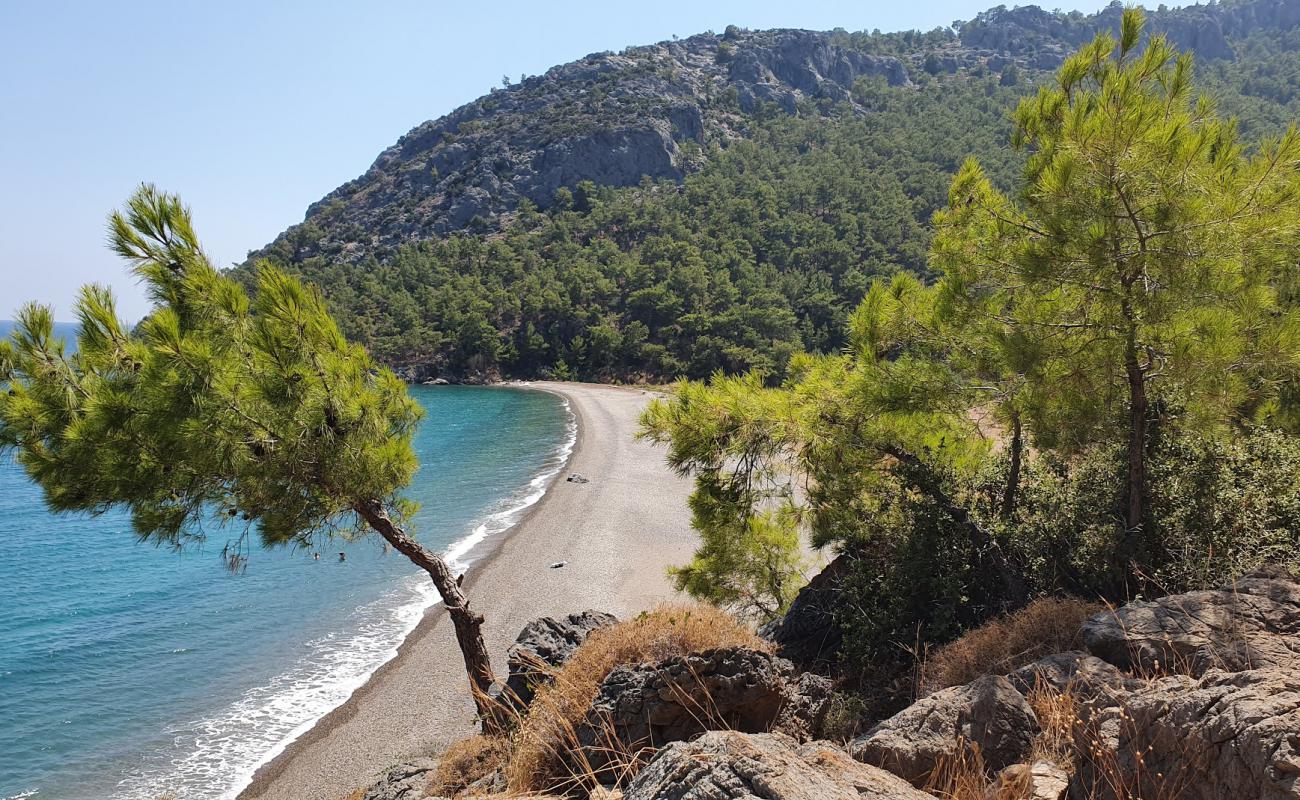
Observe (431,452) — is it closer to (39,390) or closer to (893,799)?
(39,390)

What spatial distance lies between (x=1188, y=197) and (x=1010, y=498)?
334cm

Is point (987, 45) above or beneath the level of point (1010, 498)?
above

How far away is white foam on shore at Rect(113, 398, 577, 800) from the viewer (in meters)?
9.60

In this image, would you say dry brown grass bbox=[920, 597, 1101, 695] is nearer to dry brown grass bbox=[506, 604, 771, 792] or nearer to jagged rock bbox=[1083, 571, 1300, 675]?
jagged rock bbox=[1083, 571, 1300, 675]

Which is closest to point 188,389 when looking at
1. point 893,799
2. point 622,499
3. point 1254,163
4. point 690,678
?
point 690,678

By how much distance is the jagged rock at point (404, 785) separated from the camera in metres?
6.13

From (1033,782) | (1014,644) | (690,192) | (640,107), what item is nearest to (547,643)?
(1014,644)

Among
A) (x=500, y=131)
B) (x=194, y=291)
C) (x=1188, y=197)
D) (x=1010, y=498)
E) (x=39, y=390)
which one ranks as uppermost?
(x=500, y=131)

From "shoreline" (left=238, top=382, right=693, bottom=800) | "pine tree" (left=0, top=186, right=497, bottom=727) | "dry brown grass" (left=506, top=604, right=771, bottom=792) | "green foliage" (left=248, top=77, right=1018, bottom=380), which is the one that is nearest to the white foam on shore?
"shoreline" (left=238, top=382, right=693, bottom=800)

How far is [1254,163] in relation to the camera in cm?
571

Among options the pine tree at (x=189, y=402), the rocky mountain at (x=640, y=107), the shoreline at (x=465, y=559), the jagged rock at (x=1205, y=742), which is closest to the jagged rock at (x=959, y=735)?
the jagged rock at (x=1205, y=742)

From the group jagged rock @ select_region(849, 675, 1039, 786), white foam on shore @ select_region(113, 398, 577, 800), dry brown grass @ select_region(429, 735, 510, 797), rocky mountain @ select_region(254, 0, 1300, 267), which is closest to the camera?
jagged rock @ select_region(849, 675, 1039, 786)

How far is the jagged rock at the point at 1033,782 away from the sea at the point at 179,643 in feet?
19.9

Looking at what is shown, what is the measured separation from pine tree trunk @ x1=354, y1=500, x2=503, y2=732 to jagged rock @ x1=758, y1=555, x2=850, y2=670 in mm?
3211
